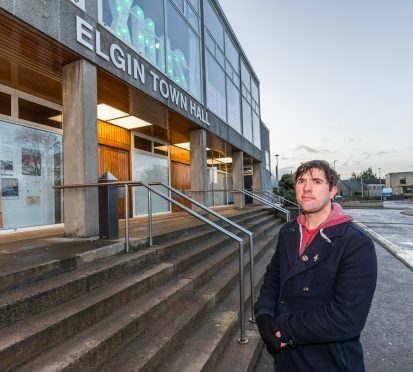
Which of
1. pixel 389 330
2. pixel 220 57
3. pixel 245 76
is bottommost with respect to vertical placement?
pixel 389 330

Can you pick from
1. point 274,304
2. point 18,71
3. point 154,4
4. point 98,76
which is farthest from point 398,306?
point 154,4

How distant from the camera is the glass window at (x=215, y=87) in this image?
10406mm

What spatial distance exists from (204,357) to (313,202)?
170 centimetres

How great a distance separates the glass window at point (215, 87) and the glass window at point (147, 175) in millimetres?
2644

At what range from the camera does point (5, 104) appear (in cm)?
542

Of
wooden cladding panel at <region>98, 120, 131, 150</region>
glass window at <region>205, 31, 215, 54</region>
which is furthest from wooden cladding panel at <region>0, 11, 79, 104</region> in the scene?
glass window at <region>205, 31, 215, 54</region>

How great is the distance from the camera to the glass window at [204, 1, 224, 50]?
10629 mm

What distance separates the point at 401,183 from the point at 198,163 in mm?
87147

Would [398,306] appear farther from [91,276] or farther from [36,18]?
[36,18]

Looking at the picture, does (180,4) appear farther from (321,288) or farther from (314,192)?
(321,288)

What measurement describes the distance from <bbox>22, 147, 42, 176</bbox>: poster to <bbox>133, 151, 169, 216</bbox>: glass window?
10.1 feet

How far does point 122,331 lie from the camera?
236 cm

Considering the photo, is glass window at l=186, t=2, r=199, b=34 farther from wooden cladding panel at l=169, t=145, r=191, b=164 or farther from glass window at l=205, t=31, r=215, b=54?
wooden cladding panel at l=169, t=145, r=191, b=164

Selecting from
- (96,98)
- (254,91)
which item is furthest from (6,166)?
(254,91)
